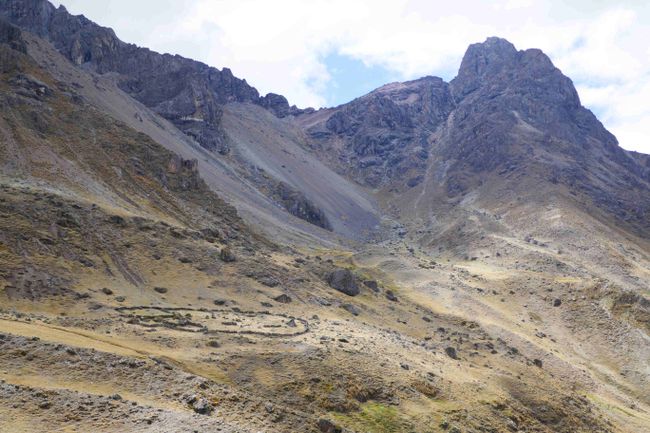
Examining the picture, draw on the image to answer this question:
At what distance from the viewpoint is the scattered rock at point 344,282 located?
5928 cm

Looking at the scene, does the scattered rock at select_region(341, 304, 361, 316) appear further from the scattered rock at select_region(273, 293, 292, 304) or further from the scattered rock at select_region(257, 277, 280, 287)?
the scattered rock at select_region(257, 277, 280, 287)

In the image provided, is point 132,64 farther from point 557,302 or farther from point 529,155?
point 557,302

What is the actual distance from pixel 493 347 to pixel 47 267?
1524 inches

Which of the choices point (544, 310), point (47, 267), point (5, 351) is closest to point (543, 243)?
point (544, 310)

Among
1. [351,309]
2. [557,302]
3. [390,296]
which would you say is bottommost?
[351,309]

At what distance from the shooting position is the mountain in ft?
78.8

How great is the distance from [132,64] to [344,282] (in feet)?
379

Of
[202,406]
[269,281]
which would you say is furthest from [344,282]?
[202,406]

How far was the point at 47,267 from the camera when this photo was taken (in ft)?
131

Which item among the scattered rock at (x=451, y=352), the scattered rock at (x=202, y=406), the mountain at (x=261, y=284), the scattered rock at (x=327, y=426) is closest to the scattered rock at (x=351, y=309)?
the mountain at (x=261, y=284)

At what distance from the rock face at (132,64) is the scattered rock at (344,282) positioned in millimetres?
78997

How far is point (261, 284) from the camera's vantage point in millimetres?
50969

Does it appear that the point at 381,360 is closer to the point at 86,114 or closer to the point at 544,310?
the point at 544,310

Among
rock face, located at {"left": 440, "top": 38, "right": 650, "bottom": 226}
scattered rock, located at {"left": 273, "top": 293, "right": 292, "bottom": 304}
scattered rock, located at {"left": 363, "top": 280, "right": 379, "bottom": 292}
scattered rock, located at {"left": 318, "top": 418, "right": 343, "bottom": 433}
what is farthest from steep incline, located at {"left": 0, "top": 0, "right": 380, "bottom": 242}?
scattered rock, located at {"left": 318, "top": 418, "right": 343, "bottom": 433}
